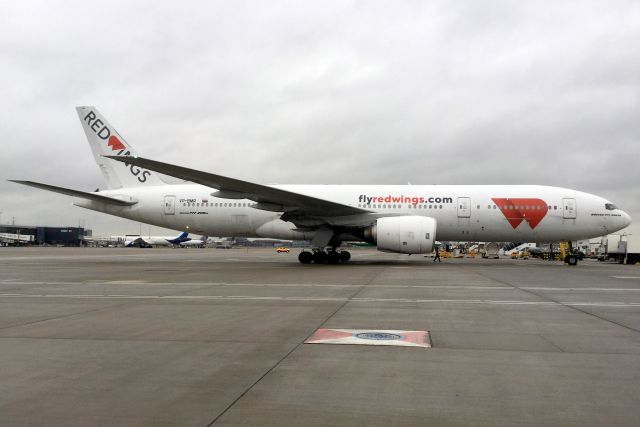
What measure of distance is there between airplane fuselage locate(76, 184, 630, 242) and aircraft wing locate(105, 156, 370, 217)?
1.11 metres

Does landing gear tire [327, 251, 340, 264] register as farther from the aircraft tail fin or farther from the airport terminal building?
the airport terminal building

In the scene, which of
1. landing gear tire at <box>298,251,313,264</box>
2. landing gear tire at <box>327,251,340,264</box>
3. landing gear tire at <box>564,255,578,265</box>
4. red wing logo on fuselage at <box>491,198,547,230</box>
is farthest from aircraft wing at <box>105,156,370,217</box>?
landing gear tire at <box>564,255,578,265</box>

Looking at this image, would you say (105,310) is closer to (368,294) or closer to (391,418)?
(368,294)

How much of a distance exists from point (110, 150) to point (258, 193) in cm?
964

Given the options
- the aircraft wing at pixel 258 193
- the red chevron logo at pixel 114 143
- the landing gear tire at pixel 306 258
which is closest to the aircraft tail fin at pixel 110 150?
the red chevron logo at pixel 114 143

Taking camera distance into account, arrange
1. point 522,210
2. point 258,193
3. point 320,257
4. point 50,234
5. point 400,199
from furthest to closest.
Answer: point 50,234
point 320,257
point 400,199
point 522,210
point 258,193

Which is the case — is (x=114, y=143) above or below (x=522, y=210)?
above

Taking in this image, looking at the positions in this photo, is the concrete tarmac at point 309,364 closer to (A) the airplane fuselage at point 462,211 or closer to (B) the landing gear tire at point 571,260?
(A) the airplane fuselage at point 462,211

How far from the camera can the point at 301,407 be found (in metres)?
3.31

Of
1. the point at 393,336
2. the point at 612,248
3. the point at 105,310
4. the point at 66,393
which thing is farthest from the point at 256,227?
the point at 612,248

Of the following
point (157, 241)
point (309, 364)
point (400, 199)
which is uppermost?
point (400, 199)

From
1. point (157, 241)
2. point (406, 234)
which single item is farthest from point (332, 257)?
point (157, 241)

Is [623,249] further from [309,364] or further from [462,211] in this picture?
[309,364]

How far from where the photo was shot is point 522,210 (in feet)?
68.3
